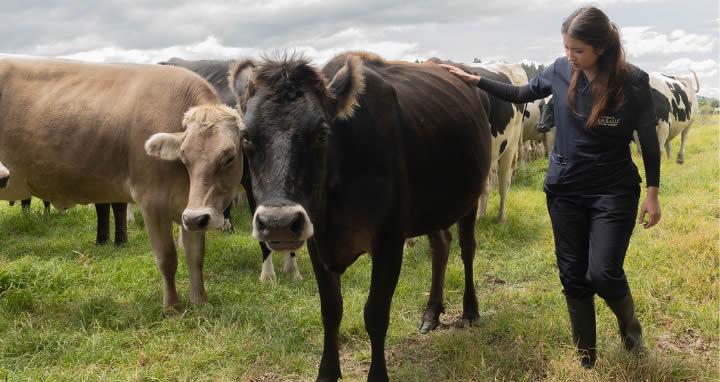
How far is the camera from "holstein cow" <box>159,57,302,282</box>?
5.73 metres

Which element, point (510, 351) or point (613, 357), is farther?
point (510, 351)

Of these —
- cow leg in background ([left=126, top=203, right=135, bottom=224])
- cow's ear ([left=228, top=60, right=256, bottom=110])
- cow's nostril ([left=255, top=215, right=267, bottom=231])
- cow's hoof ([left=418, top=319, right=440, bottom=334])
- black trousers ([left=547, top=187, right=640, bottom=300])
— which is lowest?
cow leg in background ([left=126, top=203, right=135, bottom=224])

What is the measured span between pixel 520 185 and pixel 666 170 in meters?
3.81

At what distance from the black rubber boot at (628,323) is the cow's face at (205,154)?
104 inches

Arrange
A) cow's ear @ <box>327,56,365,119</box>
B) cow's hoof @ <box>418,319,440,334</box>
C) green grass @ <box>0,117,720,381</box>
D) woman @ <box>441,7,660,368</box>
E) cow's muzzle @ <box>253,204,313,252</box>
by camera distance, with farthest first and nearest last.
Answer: cow's hoof @ <box>418,319,440,334</box> < green grass @ <box>0,117,720,381</box> < woman @ <box>441,7,660,368</box> < cow's ear @ <box>327,56,365,119</box> < cow's muzzle @ <box>253,204,313,252</box>

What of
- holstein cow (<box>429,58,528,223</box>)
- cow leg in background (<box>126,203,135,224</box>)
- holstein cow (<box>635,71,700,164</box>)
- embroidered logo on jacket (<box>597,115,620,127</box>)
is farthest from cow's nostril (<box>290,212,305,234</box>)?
holstein cow (<box>635,71,700,164</box>)

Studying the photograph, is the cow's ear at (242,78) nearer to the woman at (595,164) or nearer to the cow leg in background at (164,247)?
the woman at (595,164)

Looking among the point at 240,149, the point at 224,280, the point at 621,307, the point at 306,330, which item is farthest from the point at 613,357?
the point at 224,280

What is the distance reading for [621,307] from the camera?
3.33 meters

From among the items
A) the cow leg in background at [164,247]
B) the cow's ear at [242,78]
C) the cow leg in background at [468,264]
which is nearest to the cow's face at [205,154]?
the cow leg in background at [164,247]

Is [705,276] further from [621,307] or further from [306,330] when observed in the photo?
[306,330]

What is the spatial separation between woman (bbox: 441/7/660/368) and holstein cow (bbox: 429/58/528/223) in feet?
11.2

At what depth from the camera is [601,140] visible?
3109 mm

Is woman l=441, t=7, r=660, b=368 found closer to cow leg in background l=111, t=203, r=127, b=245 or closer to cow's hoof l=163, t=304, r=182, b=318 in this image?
cow's hoof l=163, t=304, r=182, b=318
